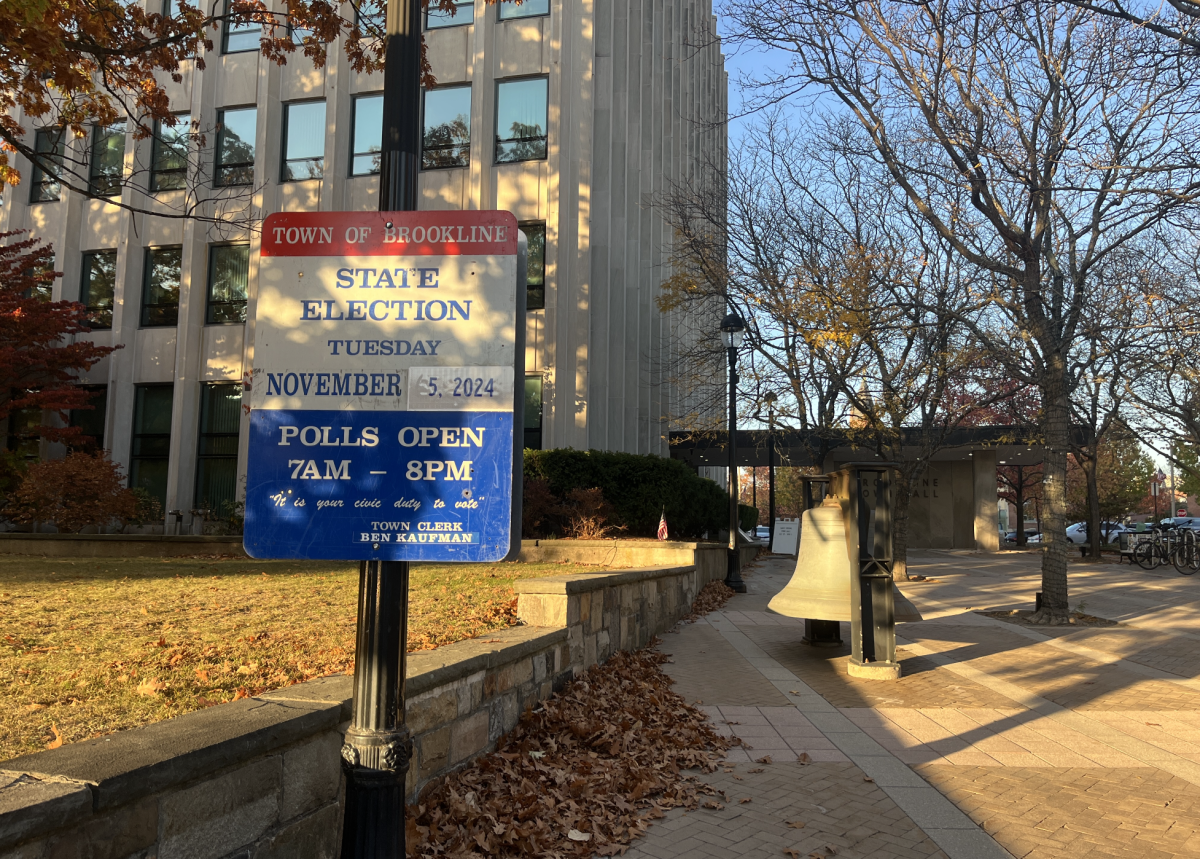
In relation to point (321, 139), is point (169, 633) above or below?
below

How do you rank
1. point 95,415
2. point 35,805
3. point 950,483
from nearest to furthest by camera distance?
point 35,805 < point 95,415 < point 950,483

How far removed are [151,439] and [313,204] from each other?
291 inches

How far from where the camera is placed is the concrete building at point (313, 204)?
65.5 feet

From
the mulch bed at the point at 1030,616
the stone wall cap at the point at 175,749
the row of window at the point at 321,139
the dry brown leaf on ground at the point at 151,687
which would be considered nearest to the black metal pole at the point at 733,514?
the mulch bed at the point at 1030,616

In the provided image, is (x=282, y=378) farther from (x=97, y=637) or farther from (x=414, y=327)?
(x=97, y=637)

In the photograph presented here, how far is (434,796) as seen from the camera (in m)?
4.17

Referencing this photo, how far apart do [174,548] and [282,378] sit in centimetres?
1271

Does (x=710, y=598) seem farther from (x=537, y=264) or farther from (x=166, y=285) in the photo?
(x=166, y=285)

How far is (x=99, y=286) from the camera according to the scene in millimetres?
22297

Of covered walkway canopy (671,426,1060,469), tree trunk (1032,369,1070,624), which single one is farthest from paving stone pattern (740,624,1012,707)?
covered walkway canopy (671,426,1060,469)

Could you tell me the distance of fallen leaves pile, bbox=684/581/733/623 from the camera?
44.3ft

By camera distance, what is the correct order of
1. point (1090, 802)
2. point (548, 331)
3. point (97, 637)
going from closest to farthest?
point (1090, 802) → point (97, 637) → point (548, 331)

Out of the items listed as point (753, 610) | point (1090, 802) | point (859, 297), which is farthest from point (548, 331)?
point (1090, 802)

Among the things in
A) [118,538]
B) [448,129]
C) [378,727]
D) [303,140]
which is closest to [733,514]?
[118,538]
